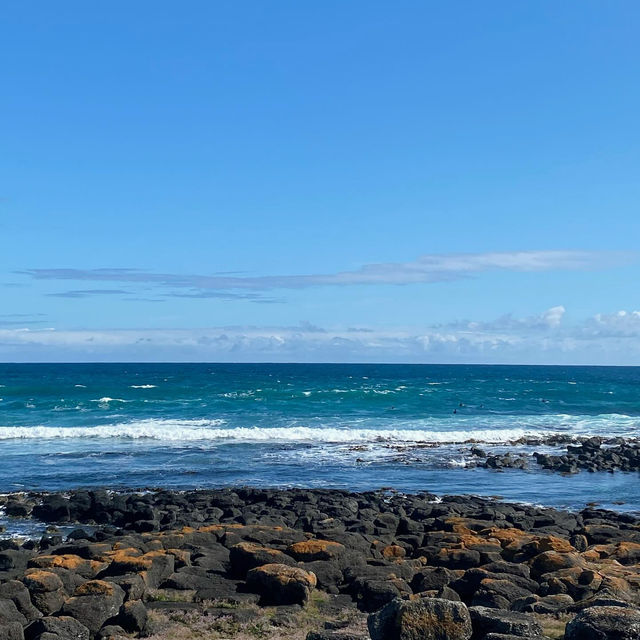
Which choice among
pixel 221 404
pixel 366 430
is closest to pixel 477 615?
pixel 366 430

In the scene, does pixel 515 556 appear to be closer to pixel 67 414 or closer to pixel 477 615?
pixel 477 615

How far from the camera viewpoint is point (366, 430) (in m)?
44.1

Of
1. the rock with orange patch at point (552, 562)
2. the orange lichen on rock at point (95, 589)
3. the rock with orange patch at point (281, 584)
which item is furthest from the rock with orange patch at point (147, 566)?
the rock with orange patch at point (552, 562)

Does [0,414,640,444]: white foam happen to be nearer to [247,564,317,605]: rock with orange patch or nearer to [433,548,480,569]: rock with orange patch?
[433,548,480,569]: rock with orange patch

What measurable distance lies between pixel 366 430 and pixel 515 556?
29.8 m

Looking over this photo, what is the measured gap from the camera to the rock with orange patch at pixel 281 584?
11891 mm

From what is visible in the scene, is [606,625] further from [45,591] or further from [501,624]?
[45,591]

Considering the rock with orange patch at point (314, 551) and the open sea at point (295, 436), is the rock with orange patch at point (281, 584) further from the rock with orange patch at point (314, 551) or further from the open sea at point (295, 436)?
the open sea at point (295, 436)

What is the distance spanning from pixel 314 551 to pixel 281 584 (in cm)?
205

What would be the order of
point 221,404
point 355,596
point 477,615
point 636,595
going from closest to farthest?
1. point 477,615
2. point 636,595
3. point 355,596
4. point 221,404

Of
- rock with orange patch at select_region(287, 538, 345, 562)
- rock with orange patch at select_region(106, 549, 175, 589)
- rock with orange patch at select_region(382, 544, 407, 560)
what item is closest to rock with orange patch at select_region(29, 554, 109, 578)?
rock with orange patch at select_region(106, 549, 175, 589)

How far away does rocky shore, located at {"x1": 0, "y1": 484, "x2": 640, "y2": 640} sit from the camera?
29.5ft

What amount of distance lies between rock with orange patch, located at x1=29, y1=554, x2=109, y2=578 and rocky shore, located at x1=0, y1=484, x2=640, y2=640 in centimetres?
3

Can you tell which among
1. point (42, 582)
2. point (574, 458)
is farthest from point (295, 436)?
point (42, 582)
